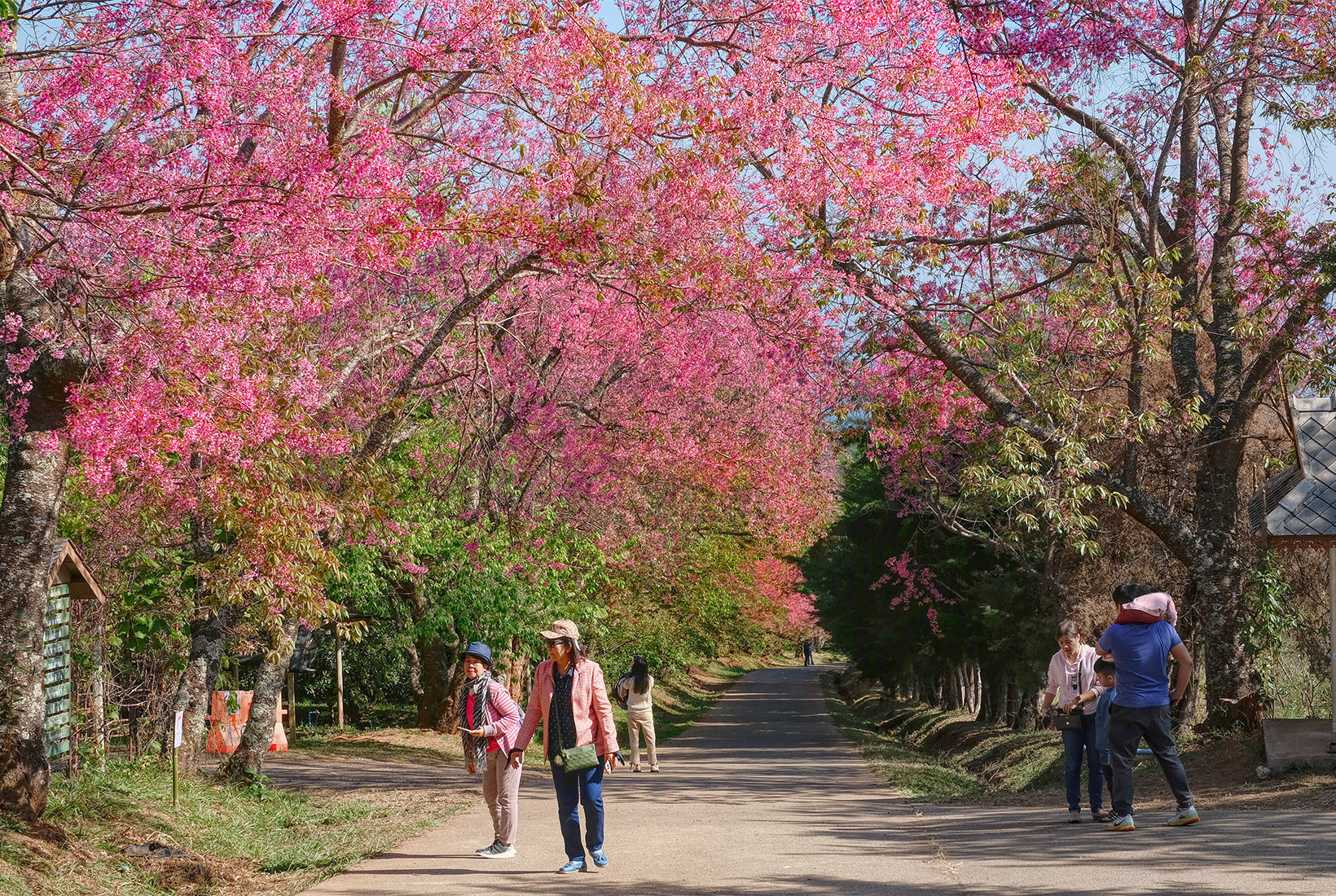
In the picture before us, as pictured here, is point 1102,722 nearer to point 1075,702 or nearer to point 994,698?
point 1075,702

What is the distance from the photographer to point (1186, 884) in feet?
24.7

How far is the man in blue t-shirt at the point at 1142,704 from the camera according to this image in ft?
31.5

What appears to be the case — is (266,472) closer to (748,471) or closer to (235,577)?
(235,577)

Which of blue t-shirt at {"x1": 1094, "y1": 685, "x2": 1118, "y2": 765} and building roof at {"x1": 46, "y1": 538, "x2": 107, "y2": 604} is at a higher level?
building roof at {"x1": 46, "y1": 538, "x2": 107, "y2": 604}

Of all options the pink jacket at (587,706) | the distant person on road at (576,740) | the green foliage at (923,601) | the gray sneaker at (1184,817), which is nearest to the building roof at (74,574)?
the pink jacket at (587,706)

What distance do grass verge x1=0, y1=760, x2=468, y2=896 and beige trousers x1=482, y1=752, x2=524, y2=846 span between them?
3.51ft

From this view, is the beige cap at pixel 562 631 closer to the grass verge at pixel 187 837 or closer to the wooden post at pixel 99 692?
the grass verge at pixel 187 837

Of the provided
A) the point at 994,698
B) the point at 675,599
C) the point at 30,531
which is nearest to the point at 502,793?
the point at 30,531

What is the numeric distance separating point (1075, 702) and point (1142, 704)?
3.76ft

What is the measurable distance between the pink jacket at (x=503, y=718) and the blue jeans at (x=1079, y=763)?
453cm

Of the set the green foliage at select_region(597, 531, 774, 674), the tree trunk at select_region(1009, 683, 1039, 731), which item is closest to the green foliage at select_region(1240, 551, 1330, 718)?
the tree trunk at select_region(1009, 683, 1039, 731)

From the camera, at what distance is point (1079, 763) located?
10820mm

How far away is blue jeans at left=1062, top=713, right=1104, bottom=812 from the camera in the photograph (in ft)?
34.9

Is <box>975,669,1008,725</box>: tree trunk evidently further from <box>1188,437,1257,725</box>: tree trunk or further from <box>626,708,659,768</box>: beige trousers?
<box>1188,437,1257,725</box>: tree trunk
